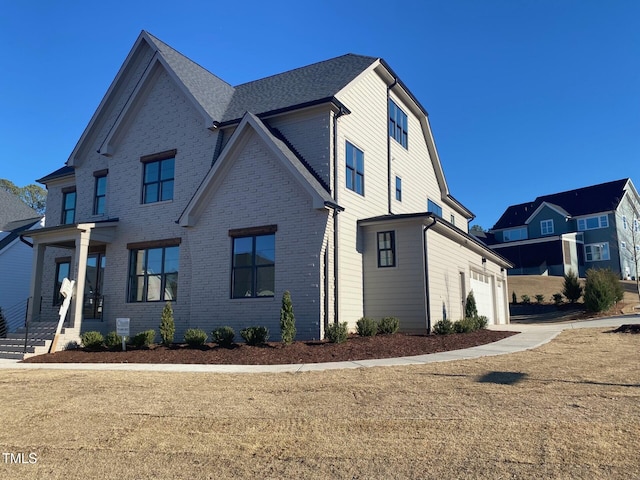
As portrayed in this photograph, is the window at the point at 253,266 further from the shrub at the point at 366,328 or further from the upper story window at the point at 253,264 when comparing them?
the shrub at the point at 366,328

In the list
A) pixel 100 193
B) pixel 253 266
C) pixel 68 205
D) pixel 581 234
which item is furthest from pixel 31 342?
pixel 581 234

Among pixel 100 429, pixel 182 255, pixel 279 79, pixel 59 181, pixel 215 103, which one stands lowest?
pixel 100 429

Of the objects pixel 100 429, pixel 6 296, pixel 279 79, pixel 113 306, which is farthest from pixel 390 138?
pixel 6 296

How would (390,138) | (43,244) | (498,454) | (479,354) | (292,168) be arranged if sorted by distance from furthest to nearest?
(390,138) < (43,244) < (292,168) < (479,354) < (498,454)

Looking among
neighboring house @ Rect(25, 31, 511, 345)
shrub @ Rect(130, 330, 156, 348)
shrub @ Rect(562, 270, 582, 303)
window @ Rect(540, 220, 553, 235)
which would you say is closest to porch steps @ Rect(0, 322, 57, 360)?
neighboring house @ Rect(25, 31, 511, 345)

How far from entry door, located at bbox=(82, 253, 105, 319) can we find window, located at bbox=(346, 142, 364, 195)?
1068cm

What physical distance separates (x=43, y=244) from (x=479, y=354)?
16.4 metres

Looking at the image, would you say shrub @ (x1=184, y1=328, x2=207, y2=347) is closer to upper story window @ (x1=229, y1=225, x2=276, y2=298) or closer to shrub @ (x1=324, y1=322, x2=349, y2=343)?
upper story window @ (x1=229, y1=225, x2=276, y2=298)

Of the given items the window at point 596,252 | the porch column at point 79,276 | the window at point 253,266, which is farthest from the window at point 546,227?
the porch column at point 79,276

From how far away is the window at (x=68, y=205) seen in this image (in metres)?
22.5

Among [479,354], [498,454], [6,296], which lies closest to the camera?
[498,454]

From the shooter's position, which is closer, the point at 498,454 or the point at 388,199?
the point at 498,454

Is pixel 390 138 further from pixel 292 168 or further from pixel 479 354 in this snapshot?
pixel 479 354

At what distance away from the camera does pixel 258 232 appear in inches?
618
